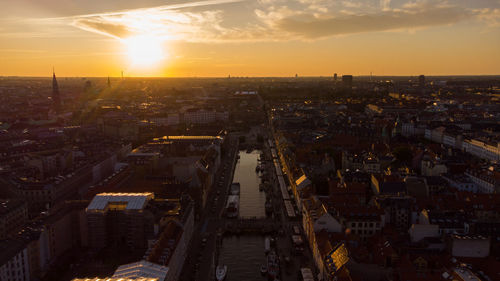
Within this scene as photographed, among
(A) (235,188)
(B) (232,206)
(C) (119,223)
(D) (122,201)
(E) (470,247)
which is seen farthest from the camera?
(A) (235,188)

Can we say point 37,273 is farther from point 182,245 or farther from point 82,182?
point 82,182

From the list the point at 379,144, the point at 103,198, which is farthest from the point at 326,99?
the point at 103,198

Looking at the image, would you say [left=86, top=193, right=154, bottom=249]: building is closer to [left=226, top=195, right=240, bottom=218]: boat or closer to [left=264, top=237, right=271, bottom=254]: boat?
[left=264, top=237, right=271, bottom=254]: boat

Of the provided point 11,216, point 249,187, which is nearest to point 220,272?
point 11,216

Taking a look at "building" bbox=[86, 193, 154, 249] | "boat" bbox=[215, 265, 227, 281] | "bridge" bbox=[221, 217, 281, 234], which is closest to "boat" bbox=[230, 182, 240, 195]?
"bridge" bbox=[221, 217, 281, 234]

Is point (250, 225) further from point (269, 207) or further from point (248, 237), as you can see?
point (269, 207)

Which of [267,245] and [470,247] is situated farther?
[267,245]

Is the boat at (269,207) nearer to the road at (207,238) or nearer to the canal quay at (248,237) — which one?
the canal quay at (248,237)

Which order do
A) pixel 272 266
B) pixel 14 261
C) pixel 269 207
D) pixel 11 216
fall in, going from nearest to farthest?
pixel 14 261 < pixel 272 266 < pixel 11 216 < pixel 269 207
